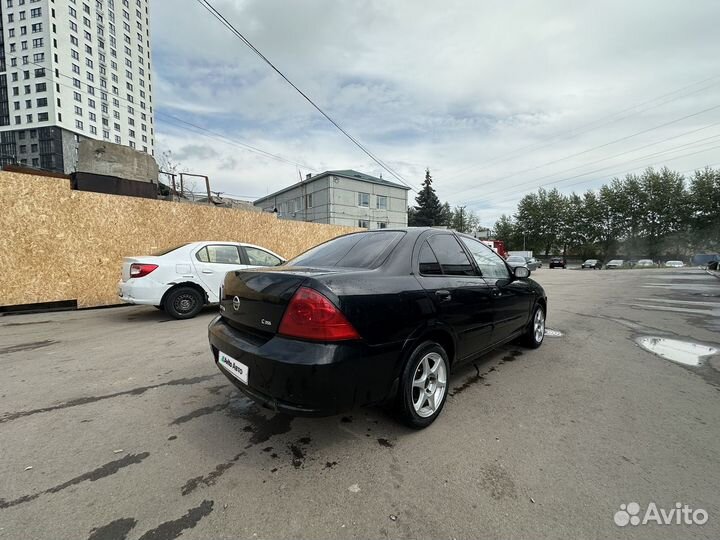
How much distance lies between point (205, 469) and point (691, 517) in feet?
8.76

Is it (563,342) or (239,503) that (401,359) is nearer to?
(239,503)

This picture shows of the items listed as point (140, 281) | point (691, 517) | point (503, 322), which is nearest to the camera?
point (691, 517)

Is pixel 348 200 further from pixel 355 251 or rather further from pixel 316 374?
pixel 316 374

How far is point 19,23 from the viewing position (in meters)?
60.2

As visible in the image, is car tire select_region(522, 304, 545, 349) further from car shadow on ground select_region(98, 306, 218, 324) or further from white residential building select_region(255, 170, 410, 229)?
white residential building select_region(255, 170, 410, 229)

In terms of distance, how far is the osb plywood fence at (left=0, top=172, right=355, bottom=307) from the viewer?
6.80 meters

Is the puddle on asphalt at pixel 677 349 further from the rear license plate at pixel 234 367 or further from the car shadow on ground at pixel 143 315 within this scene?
the car shadow on ground at pixel 143 315

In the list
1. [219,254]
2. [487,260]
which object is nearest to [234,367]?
[487,260]

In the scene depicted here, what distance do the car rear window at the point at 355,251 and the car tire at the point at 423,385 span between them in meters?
0.75

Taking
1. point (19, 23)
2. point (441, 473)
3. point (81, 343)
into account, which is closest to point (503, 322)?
point (441, 473)

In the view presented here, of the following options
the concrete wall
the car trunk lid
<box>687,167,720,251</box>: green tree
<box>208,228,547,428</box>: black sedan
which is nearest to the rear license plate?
<box>208,228,547,428</box>: black sedan

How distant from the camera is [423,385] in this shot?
2496 millimetres

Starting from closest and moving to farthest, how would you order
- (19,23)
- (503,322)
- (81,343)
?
(503,322) < (81,343) < (19,23)

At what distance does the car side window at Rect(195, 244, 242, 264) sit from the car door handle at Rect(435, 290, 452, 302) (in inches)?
208
